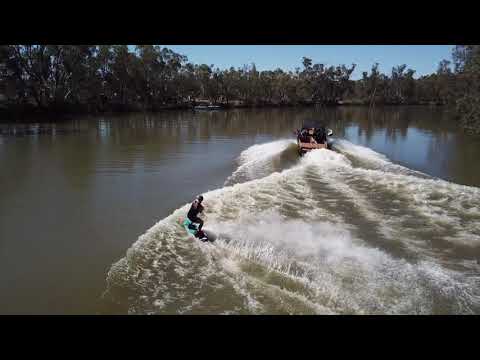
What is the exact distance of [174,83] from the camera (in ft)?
251

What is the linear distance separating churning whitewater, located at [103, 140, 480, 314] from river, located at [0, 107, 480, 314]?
0.11 ft

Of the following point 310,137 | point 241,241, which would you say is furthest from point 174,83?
point 241,241

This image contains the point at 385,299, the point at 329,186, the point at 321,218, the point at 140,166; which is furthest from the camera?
the point at 140,166

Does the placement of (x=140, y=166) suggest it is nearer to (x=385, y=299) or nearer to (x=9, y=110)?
(x=385, y=299)

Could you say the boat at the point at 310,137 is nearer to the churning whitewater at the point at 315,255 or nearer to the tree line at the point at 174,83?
the churning whitewater at the point at 315,255

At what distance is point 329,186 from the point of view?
13875 millimetres

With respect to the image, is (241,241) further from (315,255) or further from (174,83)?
(174,83)

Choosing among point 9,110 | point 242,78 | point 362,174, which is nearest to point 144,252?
point 362,174

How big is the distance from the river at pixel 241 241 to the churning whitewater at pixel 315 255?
0.11ft

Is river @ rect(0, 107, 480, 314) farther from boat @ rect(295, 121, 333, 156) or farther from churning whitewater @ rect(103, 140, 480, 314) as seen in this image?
boat @ rect(295, 121, 333, 156)

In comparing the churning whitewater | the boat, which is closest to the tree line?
the boat

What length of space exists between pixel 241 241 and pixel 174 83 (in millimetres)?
72772

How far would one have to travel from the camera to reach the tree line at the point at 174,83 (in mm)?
44469
